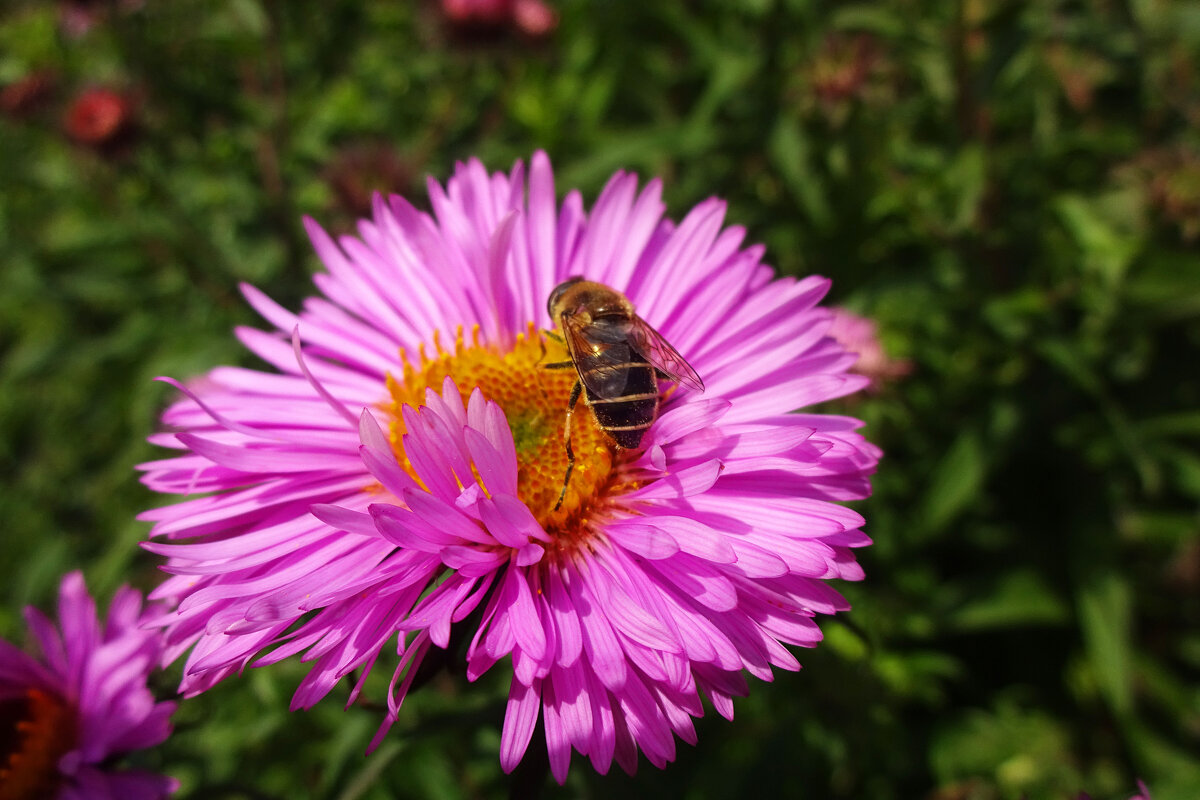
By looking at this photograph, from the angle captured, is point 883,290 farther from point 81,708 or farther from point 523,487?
point 81,708

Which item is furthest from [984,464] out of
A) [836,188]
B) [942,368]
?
[836,188]

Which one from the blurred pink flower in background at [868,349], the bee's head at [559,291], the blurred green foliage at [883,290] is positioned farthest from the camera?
the blurred pink flower in background at [868,349]

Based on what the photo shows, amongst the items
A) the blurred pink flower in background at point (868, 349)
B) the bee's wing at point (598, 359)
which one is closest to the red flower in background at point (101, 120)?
the bee's wing at point (598, 359)

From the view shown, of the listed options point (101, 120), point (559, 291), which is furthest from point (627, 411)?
point (101, 120)

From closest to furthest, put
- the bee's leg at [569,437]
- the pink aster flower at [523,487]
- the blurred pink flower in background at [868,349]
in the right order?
the pink aster flower at [523,487], the bee's leg at [569,437], the blurred pink flower in background at [868,349]

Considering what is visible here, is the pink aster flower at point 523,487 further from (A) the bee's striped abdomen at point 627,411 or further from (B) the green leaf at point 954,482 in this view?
(B) the green leaf at point 954,482

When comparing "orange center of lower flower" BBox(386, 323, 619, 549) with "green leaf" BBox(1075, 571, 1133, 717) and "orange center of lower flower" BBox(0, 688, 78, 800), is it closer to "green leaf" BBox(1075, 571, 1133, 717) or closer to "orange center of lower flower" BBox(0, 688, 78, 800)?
"orange center of lower flower" BBox(0, 688, 78, 800)
